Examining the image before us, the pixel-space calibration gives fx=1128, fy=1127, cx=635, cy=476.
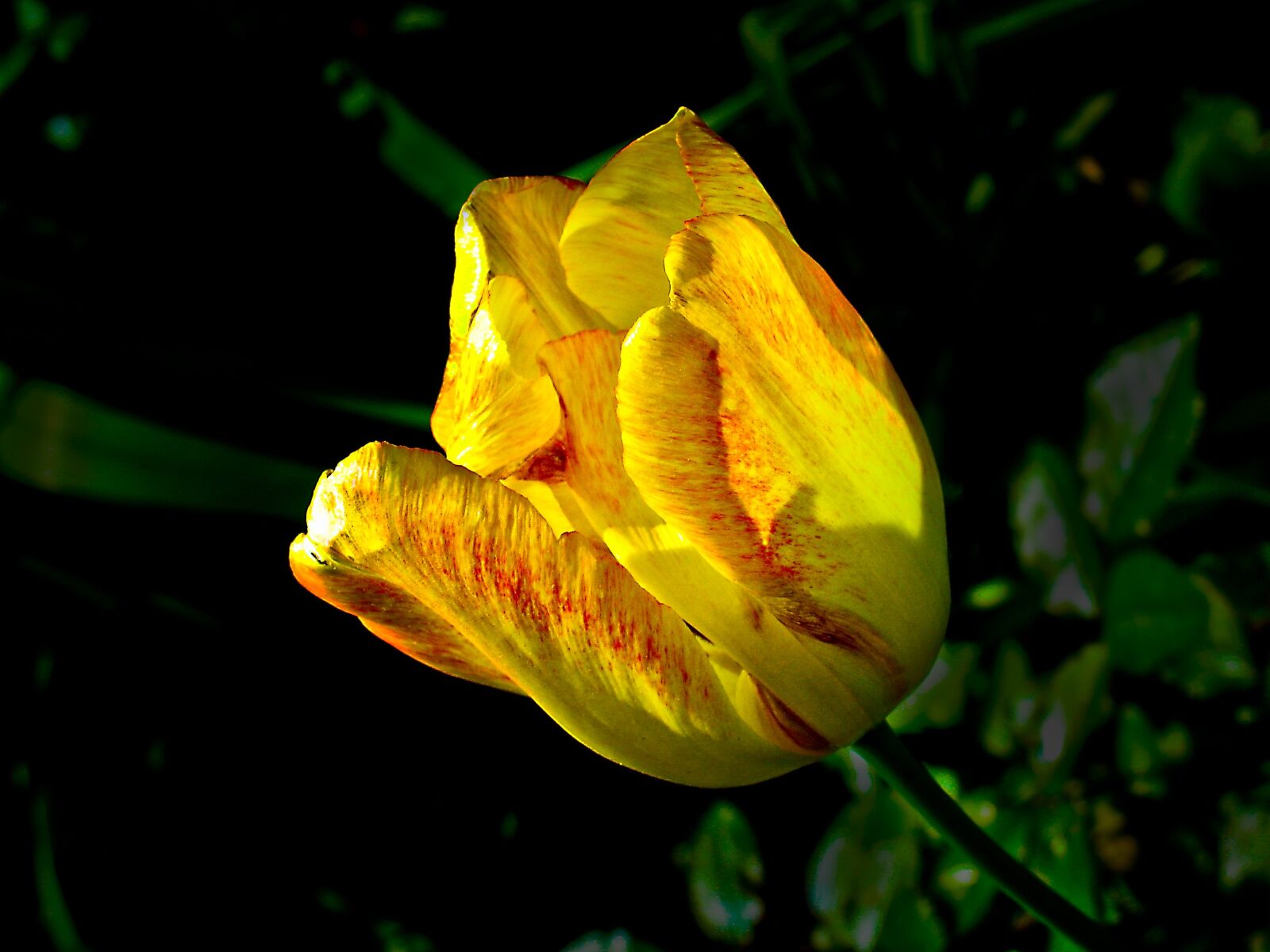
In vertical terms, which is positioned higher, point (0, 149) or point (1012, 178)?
point (0, 149)

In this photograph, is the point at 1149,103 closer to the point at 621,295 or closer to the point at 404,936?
the point at 621,295

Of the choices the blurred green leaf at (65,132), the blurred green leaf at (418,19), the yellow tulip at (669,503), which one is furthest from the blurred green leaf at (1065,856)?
the blurred green leaf at (65,132)

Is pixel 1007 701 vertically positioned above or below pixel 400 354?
below

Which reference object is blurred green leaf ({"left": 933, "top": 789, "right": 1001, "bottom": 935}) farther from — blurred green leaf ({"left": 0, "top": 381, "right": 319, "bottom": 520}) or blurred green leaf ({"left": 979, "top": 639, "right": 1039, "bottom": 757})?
blurred green leaf ({"left": 0, "top": 381, "right": 319, "bottom": 520})

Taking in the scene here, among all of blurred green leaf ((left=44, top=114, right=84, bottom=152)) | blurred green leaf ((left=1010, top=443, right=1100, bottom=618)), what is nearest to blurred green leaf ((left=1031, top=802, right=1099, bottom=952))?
blurred green leaf ((left=1010, top=443, right=1100, bottom=618))

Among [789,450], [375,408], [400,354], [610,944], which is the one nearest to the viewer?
[789,450]

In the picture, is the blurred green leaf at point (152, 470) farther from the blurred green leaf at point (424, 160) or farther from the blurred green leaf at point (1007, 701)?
the blurred green leaf at point (1007, 701)

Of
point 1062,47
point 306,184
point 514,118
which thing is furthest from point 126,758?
point 1062,47

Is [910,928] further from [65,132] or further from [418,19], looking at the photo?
[65,132]

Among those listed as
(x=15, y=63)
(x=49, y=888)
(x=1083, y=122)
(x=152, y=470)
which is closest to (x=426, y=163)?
(x=152, y=470)
